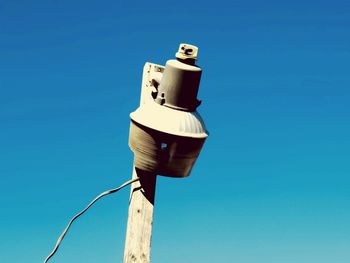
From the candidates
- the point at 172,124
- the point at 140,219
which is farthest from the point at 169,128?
the point at 140,219

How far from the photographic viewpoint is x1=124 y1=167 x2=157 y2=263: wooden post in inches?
154

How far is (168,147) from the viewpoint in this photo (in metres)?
3.60

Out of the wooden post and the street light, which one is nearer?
the street light

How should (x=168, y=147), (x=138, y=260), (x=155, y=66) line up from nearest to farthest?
1. (x=168, y=147)
2. (x=138, y=260)
3. (x=155, y=66)

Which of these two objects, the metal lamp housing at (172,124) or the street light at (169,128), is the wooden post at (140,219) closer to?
the street light at (169,128)

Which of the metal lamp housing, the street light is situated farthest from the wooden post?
the metal lamp housing

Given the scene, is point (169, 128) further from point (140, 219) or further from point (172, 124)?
point (140, 219)

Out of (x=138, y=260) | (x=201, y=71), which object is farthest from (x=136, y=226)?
(x=201, y=71)

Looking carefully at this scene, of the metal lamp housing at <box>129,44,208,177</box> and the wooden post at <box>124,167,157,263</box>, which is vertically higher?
the metal lamp housing at <box>129,44,208,177</box>

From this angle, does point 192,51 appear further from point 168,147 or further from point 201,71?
point 168,147

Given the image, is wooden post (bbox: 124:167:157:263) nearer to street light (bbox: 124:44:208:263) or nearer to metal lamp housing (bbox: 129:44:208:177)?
street light (bbox: 124:44:208:263)

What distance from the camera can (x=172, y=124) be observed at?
3.59 meters

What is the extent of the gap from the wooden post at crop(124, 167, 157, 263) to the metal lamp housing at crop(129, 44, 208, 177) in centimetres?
29

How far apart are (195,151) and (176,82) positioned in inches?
17.5
